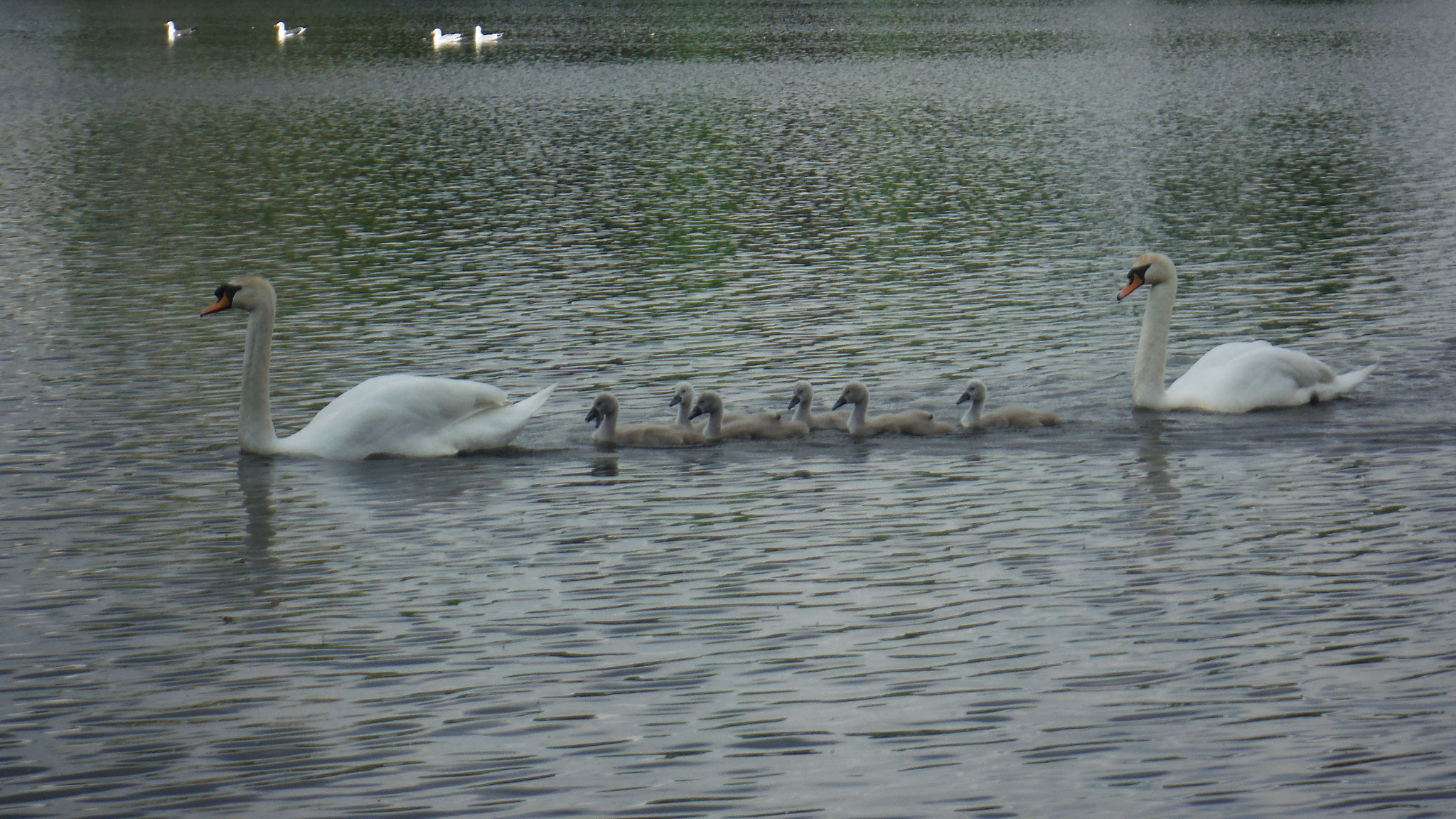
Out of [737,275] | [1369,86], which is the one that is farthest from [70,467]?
[1369,86]

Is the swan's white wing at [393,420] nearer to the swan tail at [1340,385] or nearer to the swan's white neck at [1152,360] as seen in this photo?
the swan's white neck at [1152,360]

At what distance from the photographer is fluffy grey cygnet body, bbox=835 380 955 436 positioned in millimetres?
15766

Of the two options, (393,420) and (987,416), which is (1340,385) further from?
(393,420)

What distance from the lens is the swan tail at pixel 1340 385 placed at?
1639cm

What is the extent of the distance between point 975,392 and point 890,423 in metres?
0.82

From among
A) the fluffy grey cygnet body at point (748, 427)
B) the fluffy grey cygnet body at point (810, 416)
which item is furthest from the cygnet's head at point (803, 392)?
the fluffy grey cygnet body at point (748, 427)

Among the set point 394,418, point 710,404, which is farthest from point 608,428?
point 394,418

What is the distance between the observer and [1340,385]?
16.5m

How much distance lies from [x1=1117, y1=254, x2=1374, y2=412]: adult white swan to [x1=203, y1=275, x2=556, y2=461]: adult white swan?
19.2 feet

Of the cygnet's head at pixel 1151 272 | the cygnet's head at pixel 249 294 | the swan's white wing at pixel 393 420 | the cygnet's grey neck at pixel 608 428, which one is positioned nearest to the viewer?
the swan's white wing at pixel 393 420

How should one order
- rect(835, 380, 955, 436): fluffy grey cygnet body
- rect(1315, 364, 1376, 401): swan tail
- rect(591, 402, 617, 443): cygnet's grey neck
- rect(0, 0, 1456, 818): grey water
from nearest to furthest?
rect(0, 0, 1456, 818): grey water < rect(591, 402, 617, 443): cygnet's grey neck < rect(835, 380, 955, 436): fluffy grey cygnet body < rect(1315, 364, 1376, 401): swan tail

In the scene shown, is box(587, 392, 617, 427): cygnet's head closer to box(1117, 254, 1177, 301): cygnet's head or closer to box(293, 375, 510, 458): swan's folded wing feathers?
box(293, 375, 510, 458): swan's folded wing feathers

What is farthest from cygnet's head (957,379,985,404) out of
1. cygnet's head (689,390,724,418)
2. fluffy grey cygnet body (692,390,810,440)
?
cygnet's head (689,390,724,418)

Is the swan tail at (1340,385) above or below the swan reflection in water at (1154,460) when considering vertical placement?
above
